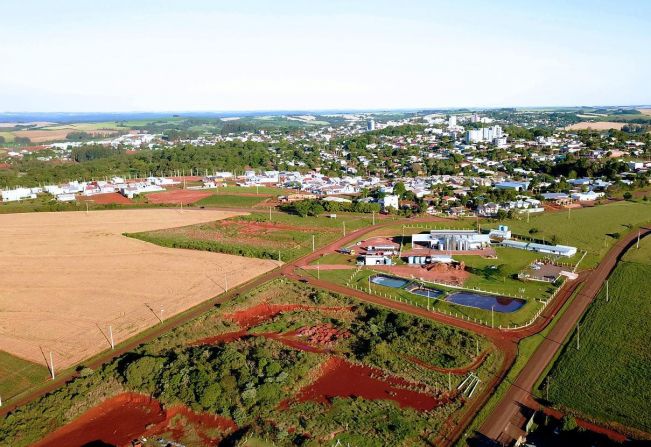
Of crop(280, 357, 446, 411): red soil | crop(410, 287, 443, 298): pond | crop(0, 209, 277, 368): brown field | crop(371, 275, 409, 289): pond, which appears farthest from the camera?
crop(371, 275, 409, 289): pond

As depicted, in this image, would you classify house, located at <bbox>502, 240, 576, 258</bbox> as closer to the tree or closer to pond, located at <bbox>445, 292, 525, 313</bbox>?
pond, located at <bbox>445, 292, 525, 313</bbox>

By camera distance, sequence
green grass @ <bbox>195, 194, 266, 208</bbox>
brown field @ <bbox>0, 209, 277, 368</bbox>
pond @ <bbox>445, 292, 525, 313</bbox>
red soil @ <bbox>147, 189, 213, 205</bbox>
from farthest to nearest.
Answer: red soil @ <bbox>147, 189, 213, 205</bbox>, green grass @ <bbox>195, 194, 266, 208</bbox>, pond @ <bbox>445, 292, 525, 313</bbox>, brown field @ <bbox>0, 209, 277, 368</bbox>

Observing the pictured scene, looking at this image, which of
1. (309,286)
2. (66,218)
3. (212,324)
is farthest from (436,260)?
(66,218)

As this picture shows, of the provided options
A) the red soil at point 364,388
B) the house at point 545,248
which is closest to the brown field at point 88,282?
the red soil at point 364,388

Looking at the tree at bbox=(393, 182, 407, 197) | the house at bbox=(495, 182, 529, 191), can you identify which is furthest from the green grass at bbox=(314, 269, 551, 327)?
the house at bbox=(495, 182, 529, 191)

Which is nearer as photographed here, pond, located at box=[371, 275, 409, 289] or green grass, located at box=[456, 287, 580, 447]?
green grass, located at box=[456, 287, 580, 447]

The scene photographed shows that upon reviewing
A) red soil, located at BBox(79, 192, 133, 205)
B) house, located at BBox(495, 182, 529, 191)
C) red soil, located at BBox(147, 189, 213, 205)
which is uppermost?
house, located at BBox(495, 182, 529, 191)

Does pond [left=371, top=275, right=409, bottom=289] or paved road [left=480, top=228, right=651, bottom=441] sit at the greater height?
paved road [left=480, top=228, right=651, bottom=441]
